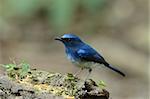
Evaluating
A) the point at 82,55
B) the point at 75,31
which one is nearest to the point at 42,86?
the point at 82,55

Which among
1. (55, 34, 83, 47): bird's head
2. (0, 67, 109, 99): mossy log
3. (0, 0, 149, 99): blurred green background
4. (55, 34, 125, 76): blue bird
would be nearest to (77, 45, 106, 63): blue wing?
(55, 34, 125, 76): blue bird

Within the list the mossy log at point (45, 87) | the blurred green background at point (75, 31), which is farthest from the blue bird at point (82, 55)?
the blurred green background at point (75, 31)

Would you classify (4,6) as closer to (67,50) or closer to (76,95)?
(67,50)

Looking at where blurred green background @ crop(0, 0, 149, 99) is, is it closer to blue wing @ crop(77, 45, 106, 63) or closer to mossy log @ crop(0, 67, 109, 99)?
blue wing @ crop(77, 45, 106, 63)

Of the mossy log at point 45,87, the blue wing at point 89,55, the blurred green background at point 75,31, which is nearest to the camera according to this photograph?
the mossy log at point 45,87

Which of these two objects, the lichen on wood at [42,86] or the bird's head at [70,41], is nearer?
the lichen on wood at [42,86]

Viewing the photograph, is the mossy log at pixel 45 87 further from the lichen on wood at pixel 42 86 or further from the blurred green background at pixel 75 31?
the blurred green background at pixel 75 31

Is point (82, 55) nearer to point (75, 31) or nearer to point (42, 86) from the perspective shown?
point (42, 86)

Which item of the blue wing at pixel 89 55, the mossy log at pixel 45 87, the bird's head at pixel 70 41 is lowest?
the mossy log at pixel 45 87
